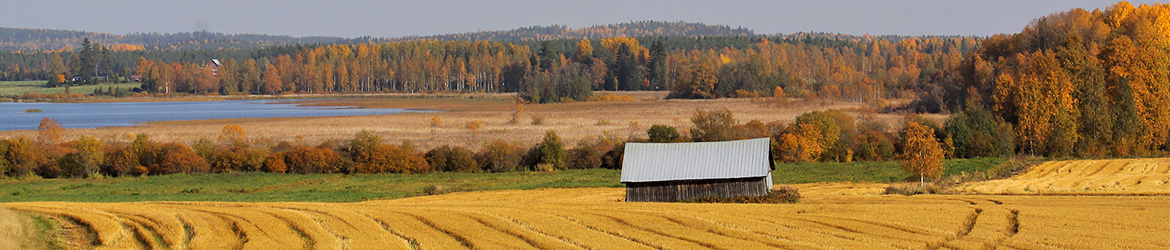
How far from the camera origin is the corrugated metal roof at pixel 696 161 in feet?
113

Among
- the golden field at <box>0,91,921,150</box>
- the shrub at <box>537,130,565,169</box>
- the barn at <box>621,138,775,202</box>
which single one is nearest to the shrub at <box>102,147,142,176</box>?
the golden field at <box>0,91,921,150</box>

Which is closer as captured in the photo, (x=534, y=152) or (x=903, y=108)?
(x=534, y=152)

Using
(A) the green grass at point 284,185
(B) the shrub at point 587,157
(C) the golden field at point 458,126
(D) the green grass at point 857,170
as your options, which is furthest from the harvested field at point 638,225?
(C) the golden field at point 458,126

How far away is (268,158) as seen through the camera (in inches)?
2058

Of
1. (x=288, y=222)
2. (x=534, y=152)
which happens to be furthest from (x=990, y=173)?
(x=288, y=222)

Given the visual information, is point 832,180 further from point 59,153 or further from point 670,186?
point 59,153

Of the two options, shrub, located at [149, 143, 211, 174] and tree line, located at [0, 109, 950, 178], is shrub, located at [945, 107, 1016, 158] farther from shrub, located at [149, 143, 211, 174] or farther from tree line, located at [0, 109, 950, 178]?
shrub, located at [149, 143, 211, 174]

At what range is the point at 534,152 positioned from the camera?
180 feet

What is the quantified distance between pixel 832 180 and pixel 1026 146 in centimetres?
2026

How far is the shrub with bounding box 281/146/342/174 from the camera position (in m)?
51.7

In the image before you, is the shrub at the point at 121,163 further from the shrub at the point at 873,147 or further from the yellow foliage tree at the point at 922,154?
the shrub at the point at 873,147

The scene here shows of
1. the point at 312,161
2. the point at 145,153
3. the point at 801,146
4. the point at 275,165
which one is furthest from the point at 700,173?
the point at 145,153

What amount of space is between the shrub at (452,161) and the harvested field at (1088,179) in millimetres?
25440

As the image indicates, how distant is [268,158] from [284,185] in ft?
23.3
